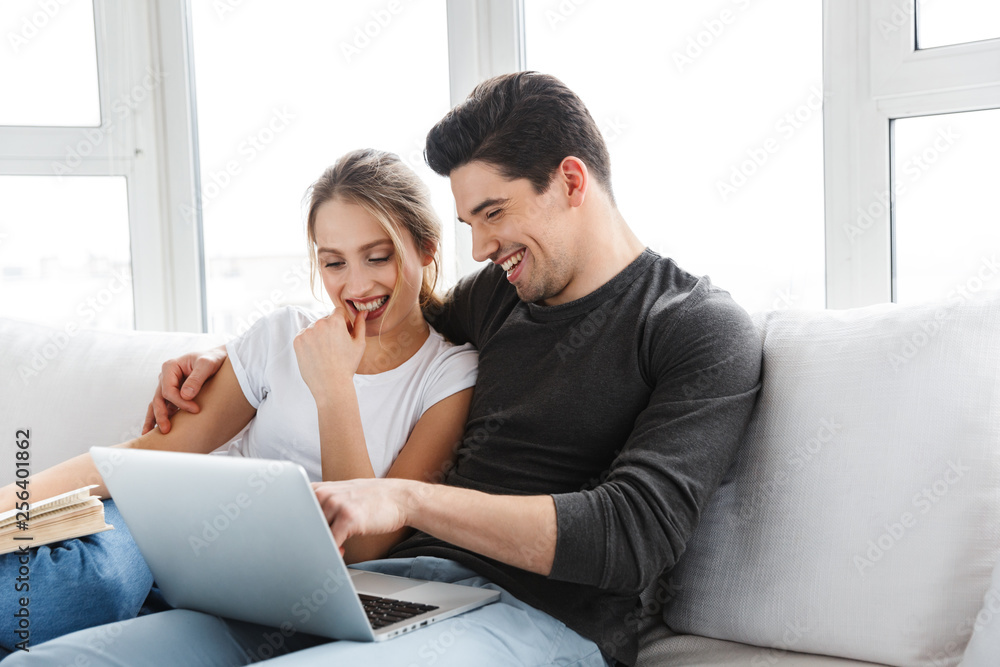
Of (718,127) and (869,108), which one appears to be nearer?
(869,108)

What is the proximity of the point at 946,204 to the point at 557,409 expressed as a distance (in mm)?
847

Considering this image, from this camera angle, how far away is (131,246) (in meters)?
2.41

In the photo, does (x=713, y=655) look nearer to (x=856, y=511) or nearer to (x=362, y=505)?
(x=856, y=511)

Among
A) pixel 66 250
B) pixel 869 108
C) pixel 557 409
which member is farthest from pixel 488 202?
pixel 66 250

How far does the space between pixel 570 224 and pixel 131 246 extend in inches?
62.4

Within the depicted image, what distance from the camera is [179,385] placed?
1.52 meters

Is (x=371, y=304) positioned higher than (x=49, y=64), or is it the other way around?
(x=49, y=64)

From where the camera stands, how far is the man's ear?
1.34 meters

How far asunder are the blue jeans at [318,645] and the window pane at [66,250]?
1.57 meters

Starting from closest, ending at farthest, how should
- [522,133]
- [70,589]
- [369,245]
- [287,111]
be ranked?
[70,589], [522,133], [369,245], [287,111]

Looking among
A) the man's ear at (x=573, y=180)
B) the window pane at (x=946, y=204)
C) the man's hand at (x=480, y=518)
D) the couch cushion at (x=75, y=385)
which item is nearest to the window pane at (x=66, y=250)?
the couch cushion at (x=75, y=385)

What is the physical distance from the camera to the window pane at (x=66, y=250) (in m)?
2.37

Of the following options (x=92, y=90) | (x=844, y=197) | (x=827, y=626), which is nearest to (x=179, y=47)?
(x=92, y=90)

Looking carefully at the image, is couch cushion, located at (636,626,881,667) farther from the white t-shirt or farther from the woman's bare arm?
the woman's bare arm
